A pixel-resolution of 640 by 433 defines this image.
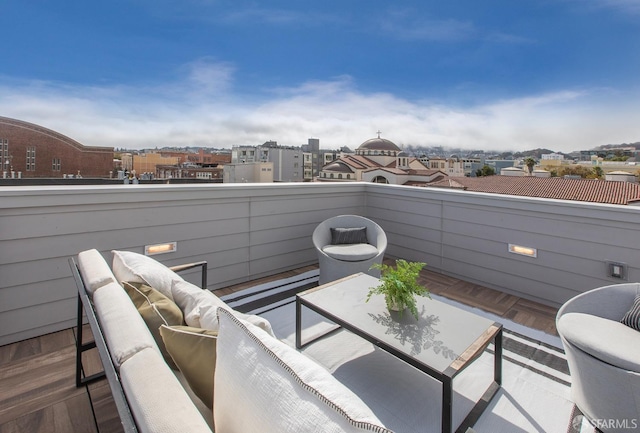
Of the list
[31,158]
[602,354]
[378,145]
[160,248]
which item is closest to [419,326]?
[602,354]

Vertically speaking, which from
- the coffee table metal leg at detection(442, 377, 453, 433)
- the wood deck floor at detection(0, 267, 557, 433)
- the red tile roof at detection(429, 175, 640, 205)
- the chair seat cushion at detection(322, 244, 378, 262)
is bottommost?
the wood deck floor at detection(0, 267, 557, 433)

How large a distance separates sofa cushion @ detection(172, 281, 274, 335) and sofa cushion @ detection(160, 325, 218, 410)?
11 centimetres

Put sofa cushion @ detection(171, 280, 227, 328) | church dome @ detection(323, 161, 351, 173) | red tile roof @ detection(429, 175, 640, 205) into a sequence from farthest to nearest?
church dome @ detection(323, 161, 351, 173), red tile roof @ detection(429, 175, 640, 205), sofa cushion @ detection(171, 280, 227, 328)

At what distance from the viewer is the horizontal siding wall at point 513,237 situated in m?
2.81

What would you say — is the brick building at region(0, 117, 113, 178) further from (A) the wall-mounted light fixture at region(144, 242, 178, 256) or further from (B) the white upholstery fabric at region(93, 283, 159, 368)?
(B) the white upholstery fabric at region(93, 283, 159, 368)

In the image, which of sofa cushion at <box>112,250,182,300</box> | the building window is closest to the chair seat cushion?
sofa cushion at <box>112,250,182,300</box>

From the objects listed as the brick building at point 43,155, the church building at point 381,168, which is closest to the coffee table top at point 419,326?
the brick building at point 43,155

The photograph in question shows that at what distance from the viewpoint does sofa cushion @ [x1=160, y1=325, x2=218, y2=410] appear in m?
0.94

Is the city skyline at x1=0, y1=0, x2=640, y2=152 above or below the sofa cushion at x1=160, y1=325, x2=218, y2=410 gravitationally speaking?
above

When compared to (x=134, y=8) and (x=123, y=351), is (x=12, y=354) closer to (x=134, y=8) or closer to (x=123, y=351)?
(x=123, y=351)

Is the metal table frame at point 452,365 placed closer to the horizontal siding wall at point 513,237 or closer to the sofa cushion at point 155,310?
the sofa cushion at point 155,310

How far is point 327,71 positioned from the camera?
1173cm

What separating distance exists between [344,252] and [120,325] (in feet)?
7.88

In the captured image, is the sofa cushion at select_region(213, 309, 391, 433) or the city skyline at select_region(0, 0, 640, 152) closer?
the sofa cushion at select_region(213, 309, 391, 433)
